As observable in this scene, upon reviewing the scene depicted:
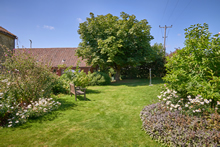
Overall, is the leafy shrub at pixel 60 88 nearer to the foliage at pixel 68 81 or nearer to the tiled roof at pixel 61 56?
the foliage at pixel 68 81

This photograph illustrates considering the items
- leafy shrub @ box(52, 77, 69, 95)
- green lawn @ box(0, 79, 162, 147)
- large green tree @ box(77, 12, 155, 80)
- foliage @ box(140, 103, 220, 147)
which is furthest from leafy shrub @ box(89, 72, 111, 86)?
foliage @ box(140, 103, 220, 147)

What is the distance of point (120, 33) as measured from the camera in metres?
16.0

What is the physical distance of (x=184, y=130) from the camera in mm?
3545

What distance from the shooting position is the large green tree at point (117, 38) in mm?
16516

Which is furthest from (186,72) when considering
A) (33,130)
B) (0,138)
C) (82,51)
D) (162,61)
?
(162,61)

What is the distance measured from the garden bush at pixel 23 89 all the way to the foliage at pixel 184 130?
12.8ft

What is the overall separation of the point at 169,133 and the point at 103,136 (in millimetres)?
1755

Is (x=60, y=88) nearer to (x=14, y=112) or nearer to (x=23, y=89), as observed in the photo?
(x=23, y=89)

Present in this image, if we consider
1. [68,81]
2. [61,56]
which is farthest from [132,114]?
[61,56]

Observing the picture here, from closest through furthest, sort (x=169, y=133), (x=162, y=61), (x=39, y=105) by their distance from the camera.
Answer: (x=169, y=133), (x=39, y=105), (x=162, y=61)

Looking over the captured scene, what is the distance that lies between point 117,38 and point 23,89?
12505mm

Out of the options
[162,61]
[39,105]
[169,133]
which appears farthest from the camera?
[162,61]

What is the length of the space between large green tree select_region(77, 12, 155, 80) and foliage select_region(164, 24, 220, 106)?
11.2 m

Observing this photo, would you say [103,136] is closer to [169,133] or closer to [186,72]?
[169,133]
